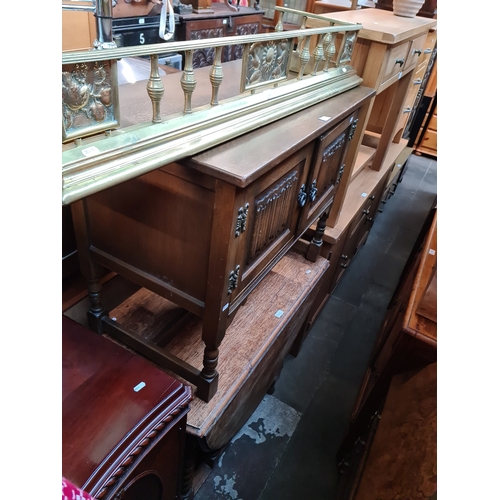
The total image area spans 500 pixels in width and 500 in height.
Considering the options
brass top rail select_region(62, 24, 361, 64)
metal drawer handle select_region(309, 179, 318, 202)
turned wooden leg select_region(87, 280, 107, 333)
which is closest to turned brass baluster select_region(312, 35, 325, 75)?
brass top rail select_region(62, 24, 361, 64)

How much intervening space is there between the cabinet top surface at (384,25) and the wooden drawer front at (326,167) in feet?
1.00

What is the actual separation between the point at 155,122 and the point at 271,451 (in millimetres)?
1435

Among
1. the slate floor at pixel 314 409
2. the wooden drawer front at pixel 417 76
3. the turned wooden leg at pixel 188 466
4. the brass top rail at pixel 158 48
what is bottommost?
the slate floor at pixel 314 409

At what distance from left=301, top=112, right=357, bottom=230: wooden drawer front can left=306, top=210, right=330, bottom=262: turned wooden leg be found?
150 mm

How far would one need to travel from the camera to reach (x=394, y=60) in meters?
1.52

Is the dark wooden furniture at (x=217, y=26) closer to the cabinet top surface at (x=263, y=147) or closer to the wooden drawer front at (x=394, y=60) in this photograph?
the wooden drawer front at (x=394, y=60)

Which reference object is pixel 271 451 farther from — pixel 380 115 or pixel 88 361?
pixel 380 115

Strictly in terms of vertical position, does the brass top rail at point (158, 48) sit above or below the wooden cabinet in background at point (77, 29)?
above

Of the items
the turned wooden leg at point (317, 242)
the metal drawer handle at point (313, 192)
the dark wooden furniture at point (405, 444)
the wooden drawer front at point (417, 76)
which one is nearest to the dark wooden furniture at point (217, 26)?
the wooden drawer front at point (417, 76)

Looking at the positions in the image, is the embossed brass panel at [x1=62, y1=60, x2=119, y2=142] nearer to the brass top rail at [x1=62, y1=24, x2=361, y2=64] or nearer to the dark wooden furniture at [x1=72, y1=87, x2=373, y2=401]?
the brass top rail at [x1=62, y1=24, x2=361, y2=64]

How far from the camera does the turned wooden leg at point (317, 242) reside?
5.06ft

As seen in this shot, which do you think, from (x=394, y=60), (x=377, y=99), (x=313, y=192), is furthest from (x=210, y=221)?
(x=377, y=99)

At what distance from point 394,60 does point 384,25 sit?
0.13 metres

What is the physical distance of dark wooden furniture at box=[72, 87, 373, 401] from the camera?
0.75 meters
